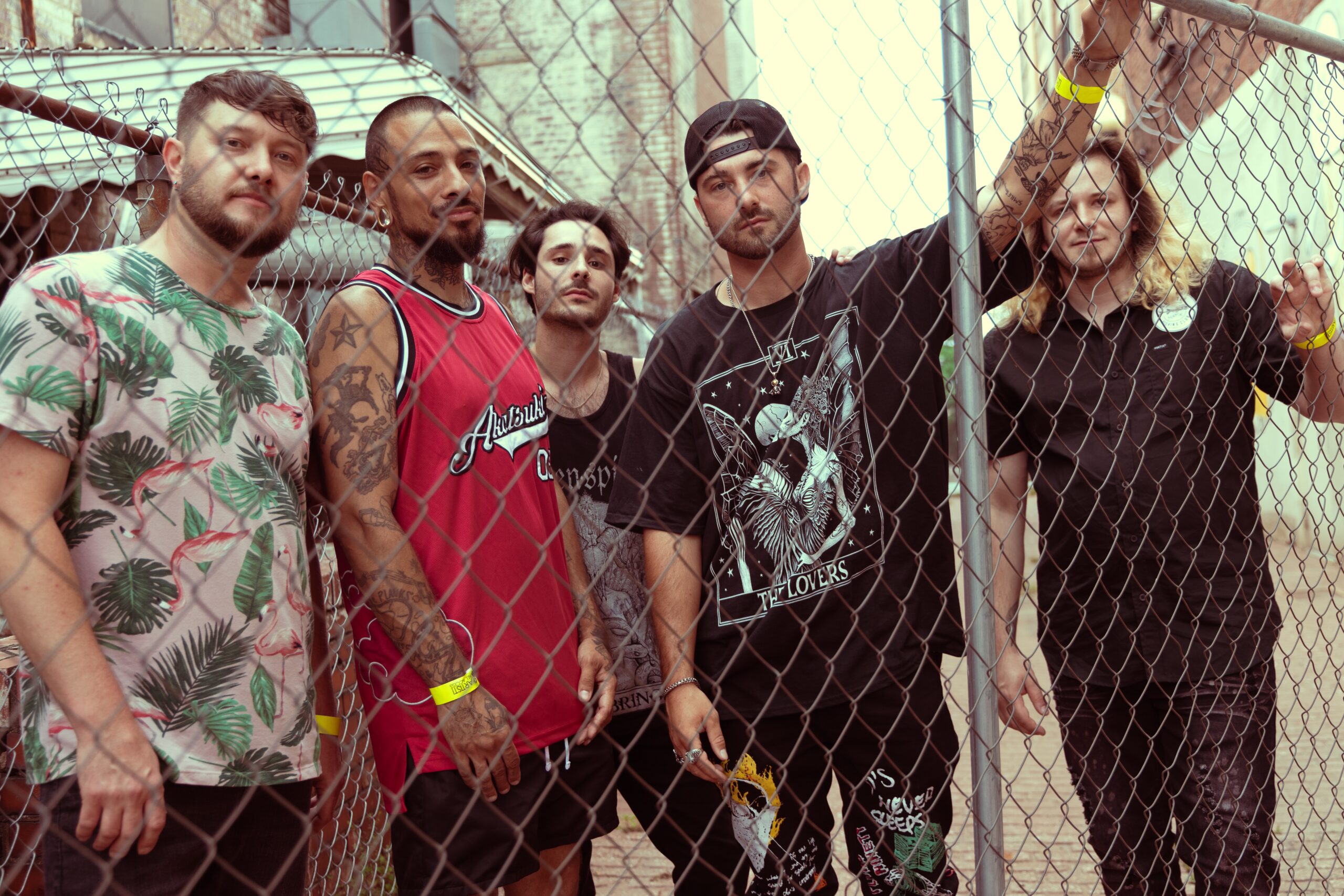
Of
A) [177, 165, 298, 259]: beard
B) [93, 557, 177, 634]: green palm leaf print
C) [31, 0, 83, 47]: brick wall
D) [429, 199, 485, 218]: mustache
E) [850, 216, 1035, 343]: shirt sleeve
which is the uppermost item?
[31, 0, 83, 47]: brick wall

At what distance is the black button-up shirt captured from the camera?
8.13 feet

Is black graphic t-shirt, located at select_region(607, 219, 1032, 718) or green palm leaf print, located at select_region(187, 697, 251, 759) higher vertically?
black graphic t-shirt, located at select_region(607, 219, 1032, 718)

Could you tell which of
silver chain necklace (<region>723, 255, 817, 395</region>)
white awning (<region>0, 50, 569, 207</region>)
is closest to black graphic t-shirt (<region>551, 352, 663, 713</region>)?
silver chain necklace (<region>723, 255, 817, 395</region>)

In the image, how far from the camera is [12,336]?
57.2 inches

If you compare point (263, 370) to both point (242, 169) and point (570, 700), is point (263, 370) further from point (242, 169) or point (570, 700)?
point (570, 700)

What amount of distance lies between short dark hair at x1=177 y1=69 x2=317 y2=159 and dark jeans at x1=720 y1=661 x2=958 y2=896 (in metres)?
1.43

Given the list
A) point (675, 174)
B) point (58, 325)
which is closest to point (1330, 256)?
point (675, 174)

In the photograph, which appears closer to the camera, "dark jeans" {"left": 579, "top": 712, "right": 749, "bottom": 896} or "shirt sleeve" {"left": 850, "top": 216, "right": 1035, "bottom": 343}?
"shirt sleeve" {"left": 850, "top": 216, "right": 1035, "bottom": 343}

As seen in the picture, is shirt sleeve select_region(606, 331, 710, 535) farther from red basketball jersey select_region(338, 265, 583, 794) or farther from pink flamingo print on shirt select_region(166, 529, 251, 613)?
pink flamingo print on shirt select_region(166, 529, 251, 613)

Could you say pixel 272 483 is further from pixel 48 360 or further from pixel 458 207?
pixel 458 207

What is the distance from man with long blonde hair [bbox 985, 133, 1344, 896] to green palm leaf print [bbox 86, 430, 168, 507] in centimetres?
179

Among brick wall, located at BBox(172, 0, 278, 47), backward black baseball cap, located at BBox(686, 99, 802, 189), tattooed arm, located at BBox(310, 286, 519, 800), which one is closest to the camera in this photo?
tattooed arm, located at BBox(310, 286, 519, 800)

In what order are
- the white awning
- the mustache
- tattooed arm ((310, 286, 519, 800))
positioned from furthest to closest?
the white awning < the mustache < tattooed arm ((310, 286, 519, 800))

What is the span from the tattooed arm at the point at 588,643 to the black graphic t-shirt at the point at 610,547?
11 centimetres
